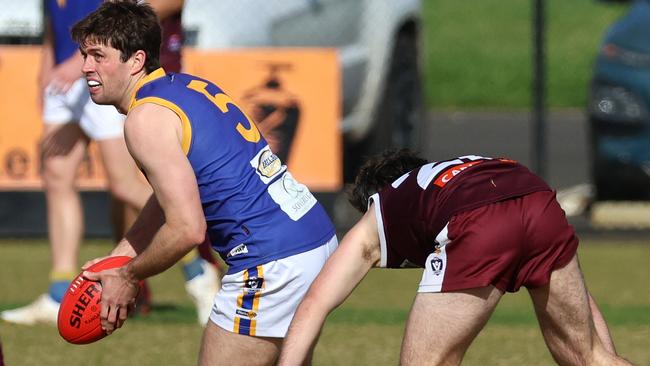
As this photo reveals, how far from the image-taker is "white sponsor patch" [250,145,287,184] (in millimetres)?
4996

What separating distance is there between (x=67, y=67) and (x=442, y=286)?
3130 mm

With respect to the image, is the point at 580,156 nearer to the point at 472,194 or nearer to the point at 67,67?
the point at 67,67

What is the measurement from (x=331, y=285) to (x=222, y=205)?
0.47 metres

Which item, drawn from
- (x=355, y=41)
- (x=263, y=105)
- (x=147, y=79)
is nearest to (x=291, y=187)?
(x=147, y=79)

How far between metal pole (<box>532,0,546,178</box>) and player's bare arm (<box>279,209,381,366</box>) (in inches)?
260

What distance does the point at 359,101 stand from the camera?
36.4 ft

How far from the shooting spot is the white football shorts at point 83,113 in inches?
291

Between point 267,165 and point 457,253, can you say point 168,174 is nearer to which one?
point 267,165

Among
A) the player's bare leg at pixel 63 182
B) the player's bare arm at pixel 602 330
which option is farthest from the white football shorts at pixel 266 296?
the player's bare leg at pixel 63 182

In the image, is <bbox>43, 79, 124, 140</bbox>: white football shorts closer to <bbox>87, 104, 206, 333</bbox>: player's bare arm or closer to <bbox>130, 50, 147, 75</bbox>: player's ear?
<bbox>130, 50, 147, 75</bbox>: player's ear

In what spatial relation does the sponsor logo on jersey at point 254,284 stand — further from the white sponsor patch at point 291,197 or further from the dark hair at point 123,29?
the dark hair at point 123,29

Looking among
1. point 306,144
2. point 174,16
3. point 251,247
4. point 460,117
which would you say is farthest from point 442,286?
point 460,117

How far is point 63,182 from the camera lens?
759 cm

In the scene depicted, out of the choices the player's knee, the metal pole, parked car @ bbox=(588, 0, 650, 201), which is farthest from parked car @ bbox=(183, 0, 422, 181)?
the player's knee
